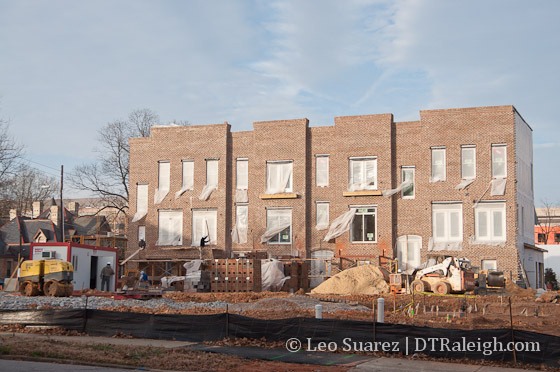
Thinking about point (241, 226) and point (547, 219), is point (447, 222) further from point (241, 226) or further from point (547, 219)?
point (547, 219)

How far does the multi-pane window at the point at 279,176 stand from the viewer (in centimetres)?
4572

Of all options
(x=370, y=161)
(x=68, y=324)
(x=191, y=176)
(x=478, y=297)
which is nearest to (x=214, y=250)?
(x=191, y=176)

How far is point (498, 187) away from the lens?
4084 centimetres

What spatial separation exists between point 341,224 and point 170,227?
1319 centimetres

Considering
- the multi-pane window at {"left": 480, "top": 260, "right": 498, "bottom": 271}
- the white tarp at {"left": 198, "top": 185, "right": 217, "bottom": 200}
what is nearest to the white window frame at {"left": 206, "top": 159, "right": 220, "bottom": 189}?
the white tarp at {"left": 198, "top": 185, "right": 217, "bottom": 200}

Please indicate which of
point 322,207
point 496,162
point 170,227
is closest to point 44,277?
point 170,227

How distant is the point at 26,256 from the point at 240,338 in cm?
5153

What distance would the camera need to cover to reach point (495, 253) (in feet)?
132

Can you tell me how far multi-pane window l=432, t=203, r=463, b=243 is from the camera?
4141cm

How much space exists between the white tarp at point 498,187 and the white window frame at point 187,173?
70.2 ft

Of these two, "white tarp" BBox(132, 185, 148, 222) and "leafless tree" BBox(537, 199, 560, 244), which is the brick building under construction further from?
"leafless tree" BBox(537, 199, 560, 244)

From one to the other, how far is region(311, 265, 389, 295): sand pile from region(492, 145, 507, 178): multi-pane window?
34.0 ft

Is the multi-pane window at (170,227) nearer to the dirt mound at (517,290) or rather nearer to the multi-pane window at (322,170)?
the multi-pane window at (322,170)

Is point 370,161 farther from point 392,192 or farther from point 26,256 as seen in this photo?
point 26,256
